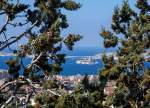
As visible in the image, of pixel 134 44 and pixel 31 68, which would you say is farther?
pixel 134 44

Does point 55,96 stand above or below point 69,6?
below

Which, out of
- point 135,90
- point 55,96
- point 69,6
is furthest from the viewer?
point 135,90

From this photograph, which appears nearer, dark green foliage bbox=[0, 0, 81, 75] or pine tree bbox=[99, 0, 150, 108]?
dark green foliage bbox=[0, 0, 81, 75]

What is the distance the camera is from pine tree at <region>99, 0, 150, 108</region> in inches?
1034

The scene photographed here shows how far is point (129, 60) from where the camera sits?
26.8m

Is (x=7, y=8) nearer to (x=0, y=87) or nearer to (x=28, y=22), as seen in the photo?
(x=28, y=22)

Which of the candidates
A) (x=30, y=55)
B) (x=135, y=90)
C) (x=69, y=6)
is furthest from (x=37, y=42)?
(x=135, y=90)

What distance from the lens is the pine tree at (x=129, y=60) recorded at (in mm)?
26266

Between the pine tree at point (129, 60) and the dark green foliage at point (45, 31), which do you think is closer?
the dark green foliage at point (45, 31)

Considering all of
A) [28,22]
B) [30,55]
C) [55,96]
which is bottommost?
[55,96]

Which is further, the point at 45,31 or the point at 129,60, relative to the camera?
the point at 129,60

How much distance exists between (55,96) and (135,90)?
993 centimetres

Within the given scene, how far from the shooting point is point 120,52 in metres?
28.1

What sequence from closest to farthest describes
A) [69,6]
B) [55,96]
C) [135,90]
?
[55,96]
[69,6]
[135,90]
